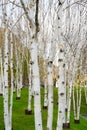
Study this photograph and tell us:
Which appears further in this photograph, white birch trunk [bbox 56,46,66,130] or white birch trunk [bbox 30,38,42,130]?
white birch trunk [bbox 56,46,66,130]

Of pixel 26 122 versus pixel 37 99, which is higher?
pixel 37 99

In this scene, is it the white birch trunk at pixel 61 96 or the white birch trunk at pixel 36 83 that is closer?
the white birch trunk at pixel 36 83

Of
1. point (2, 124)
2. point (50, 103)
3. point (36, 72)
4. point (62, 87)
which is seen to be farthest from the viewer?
point (2, 124)

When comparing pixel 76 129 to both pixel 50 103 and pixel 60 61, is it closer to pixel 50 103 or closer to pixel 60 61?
pixel 50 103

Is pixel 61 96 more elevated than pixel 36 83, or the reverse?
pixel 36 83

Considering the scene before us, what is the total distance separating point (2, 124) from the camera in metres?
17.7

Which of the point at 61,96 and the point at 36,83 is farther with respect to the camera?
the point at 61,96

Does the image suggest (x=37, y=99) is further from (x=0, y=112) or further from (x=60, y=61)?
(x=0, y=112)

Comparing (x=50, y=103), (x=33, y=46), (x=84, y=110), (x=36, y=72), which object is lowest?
(x=84, y=110)

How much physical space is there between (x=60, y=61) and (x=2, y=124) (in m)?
10.1

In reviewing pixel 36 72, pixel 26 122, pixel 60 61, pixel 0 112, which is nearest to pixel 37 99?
pixel 36 72

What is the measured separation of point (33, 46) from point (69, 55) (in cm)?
1231

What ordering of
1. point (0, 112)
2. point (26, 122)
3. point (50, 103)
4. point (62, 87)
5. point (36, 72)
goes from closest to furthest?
point (36, 72) → point (62, 87) → point (50, 103) → point (26, 122) → point (0, 112)

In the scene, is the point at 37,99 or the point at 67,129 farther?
the point at 67,129
